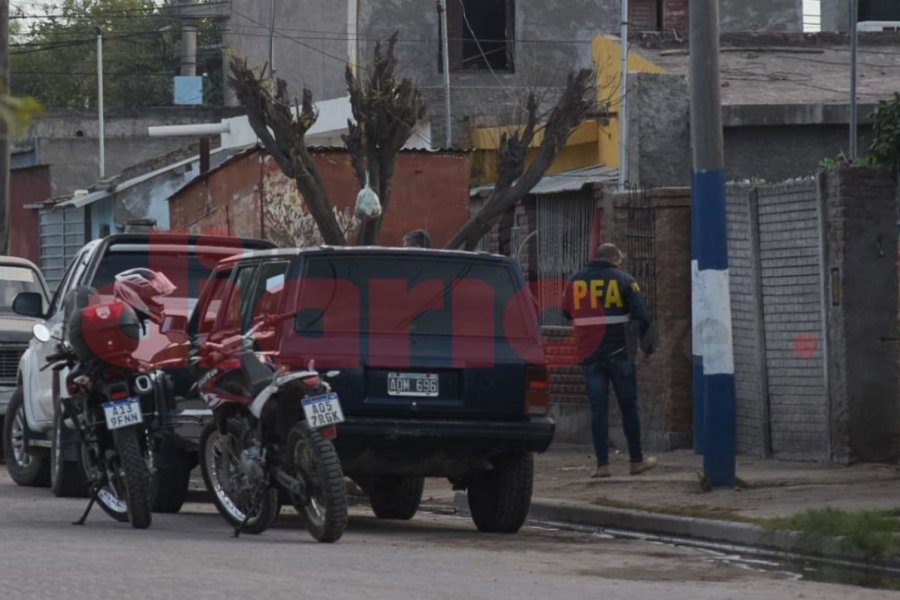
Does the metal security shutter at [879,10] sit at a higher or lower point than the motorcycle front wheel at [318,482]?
higher

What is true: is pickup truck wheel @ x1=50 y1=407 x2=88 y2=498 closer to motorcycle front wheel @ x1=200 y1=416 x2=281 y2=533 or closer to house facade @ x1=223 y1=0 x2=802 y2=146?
motorcycle front wheel @ x1=200 y1=416 x2=281 y2=533

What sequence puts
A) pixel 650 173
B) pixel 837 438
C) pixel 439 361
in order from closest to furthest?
1. pixel 439 361
2. pixel 837 438
3. pixel 650 173

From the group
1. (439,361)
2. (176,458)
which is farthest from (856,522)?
(176,458)

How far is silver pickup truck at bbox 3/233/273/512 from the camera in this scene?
41.4ft

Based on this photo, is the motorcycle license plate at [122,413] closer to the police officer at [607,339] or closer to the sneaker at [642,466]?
the police officer at [607,339]

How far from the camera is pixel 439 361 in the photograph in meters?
11.1

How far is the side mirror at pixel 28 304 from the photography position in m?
14.6

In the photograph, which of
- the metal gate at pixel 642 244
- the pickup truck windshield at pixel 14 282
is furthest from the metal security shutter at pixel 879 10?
the pickup truck windshield at pixel 14 282

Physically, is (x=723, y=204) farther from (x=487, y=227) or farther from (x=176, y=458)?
(x=487, y=227)

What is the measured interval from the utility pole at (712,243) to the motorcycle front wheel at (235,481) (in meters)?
3.65

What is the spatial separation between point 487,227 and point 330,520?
8923 millimetres

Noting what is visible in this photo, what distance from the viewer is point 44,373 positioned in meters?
14.6

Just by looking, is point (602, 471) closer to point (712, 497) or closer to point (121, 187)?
point (712, 497)

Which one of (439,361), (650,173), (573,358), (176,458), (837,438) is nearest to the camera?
(439,361)
